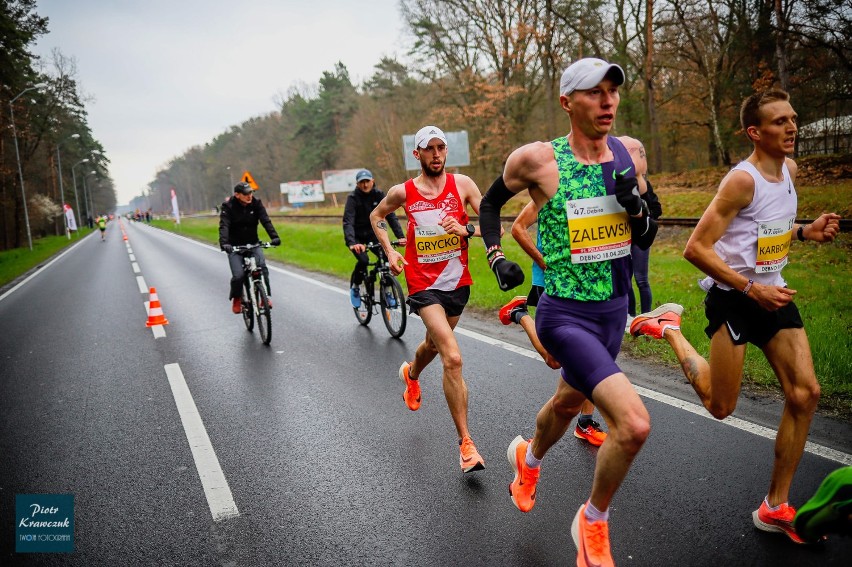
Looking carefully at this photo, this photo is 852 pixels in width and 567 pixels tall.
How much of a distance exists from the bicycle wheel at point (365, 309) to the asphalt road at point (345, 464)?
843 mm

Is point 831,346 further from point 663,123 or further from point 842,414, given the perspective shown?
point 663,123

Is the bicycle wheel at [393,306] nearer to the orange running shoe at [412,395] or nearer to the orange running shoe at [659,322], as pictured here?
the orange running shoe at [412,395]

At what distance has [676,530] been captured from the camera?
9.61ft

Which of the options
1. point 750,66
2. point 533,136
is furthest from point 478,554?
point 533,136

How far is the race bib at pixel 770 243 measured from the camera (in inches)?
114

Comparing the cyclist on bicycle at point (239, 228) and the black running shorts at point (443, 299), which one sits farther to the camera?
the cyclist on bicycle at point (239, 228)

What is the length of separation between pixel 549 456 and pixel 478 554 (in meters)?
1.21

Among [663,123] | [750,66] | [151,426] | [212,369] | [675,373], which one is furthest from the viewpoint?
[663,123]

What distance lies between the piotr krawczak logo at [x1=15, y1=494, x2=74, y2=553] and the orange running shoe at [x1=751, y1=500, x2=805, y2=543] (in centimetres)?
371

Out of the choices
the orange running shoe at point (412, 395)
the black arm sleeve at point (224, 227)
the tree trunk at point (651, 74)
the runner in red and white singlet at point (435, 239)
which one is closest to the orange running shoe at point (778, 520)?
the runner in red and white singlet at point (435, 239)

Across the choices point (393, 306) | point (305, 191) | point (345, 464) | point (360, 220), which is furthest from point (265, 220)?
point (305, 191)

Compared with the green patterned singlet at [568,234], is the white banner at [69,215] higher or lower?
higher

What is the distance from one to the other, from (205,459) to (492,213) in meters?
2.85

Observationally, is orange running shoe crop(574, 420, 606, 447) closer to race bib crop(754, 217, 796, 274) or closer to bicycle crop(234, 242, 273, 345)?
race bib crop(754, 217, 796, 274)
